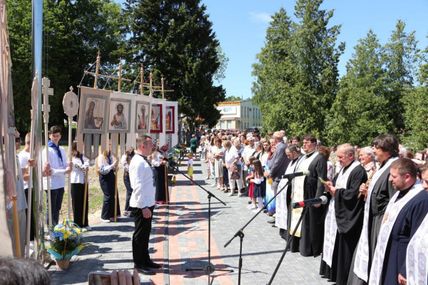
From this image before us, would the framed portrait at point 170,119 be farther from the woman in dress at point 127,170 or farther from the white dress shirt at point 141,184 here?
the white dress shirt at point 141,184

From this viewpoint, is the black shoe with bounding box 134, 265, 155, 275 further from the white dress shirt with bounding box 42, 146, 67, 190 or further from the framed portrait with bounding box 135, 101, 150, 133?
the framed portrait with bounding box 135, 101, 150, 133

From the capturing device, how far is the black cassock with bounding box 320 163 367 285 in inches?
236

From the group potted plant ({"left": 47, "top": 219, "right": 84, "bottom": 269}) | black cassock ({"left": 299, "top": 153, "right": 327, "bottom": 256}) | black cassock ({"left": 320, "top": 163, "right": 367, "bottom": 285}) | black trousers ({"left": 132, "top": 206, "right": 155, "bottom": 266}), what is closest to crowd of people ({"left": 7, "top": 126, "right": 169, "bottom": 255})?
potted plant ({"left": 47, "top": 219, "right": 84, "bottom": 269})

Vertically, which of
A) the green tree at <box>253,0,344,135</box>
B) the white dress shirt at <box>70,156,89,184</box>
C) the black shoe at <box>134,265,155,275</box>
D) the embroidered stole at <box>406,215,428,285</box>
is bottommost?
the black shoe at <box>134,265,155,275</box>

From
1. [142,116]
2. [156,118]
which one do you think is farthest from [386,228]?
[156,118]

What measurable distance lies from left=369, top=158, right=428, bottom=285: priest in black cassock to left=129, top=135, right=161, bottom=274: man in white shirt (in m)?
3.42

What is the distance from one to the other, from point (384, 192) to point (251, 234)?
4.63 metres

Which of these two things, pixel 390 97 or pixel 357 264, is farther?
pixel 390 97

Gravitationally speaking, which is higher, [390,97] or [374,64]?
[374,64]

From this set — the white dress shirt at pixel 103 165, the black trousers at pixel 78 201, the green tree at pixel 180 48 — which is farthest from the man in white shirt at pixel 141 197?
the green tree at pixel 180 48

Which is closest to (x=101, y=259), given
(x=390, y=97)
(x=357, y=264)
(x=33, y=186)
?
(x=33, y=186)

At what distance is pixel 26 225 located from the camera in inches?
220

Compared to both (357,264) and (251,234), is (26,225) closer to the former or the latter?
(357,264)

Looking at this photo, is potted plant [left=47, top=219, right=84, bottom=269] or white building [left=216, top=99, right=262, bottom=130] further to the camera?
white building [left=216, top=99, right=262, bottom=130]
